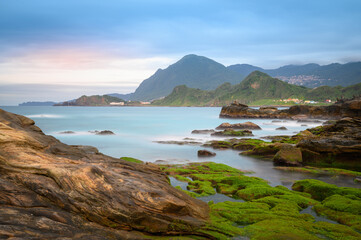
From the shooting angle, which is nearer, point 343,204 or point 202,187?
point 343,204

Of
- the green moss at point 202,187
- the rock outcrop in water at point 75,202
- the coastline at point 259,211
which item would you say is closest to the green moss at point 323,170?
the coastline at point 259,211

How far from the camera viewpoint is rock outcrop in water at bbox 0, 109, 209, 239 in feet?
22.3

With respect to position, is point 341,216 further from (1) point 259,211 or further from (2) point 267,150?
(2) point 267,150

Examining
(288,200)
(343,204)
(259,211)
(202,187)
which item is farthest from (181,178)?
(343,204)

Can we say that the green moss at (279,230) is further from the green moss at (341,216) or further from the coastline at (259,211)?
the green moss at (341,216)

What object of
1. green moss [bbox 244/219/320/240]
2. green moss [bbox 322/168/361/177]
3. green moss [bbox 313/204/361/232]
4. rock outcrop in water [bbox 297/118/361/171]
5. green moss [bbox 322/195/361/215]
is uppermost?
rock outcrop in water [bbox 297/118/361/171]

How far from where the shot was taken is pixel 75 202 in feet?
25.3

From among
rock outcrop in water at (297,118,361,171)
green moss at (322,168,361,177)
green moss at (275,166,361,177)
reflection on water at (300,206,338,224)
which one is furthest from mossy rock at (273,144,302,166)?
reflection on water at (300,206,338,224)

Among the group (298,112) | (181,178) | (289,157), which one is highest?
(298,112)

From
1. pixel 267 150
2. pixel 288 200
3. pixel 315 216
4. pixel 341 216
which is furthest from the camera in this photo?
pixel 267 150

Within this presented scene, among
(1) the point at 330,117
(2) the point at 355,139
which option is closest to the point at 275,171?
(2) the point at 355,139

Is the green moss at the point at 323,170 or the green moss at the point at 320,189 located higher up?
the green moss at the point at 320,189

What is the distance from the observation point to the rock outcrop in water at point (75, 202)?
679 centimetres

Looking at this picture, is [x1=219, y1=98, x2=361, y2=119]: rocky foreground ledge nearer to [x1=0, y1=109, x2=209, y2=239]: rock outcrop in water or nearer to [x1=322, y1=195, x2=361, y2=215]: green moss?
[x1=322, y1=195, x2=361, y2=215]: green moss
